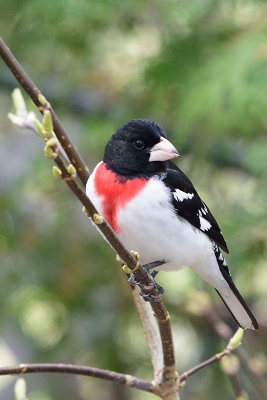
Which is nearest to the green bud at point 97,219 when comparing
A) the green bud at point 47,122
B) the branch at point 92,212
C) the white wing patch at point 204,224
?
the branch at point 92,212

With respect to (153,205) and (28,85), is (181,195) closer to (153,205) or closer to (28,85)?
(153,205)

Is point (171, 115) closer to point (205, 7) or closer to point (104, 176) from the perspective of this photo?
point (205, 7)

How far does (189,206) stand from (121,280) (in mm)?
1544

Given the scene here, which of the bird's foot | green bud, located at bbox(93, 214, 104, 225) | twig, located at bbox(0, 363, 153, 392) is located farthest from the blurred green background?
green bud, located at bbox(93, 214, 104, 225)

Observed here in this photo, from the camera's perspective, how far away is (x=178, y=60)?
9.59 feet

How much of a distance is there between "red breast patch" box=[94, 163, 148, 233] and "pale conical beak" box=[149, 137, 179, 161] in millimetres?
69

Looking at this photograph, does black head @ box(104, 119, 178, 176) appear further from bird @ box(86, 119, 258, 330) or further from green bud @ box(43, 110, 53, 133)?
green bud @ box(43, 110, 53, 133)

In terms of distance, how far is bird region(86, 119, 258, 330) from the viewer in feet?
6.16

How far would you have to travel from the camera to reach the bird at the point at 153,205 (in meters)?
1.88

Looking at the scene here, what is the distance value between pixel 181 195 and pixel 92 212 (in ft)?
2.48

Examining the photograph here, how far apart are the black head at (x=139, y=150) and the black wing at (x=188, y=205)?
0.15 ft

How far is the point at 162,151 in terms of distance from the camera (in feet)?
6.30

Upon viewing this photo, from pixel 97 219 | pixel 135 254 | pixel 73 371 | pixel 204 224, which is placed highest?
pixel 97 219

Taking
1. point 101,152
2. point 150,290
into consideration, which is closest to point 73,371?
point 150,290
